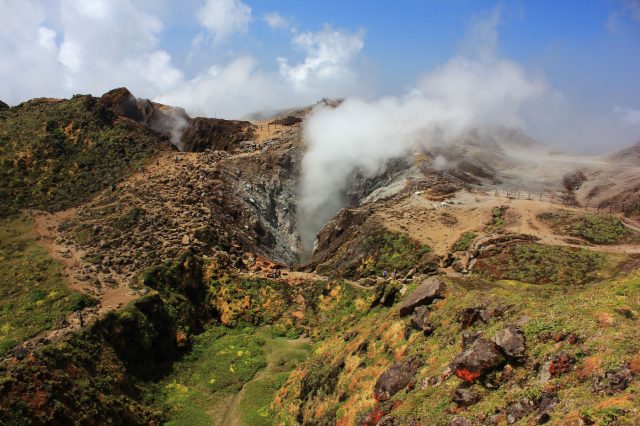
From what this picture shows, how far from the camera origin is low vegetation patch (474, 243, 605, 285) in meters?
35.2

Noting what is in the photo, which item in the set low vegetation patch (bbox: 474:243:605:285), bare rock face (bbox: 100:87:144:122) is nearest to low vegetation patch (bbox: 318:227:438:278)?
low vegetation patch (bbox: 474:243:605:285)

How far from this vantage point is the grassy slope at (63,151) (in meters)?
48.1

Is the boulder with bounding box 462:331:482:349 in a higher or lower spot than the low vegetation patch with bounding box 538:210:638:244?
lower

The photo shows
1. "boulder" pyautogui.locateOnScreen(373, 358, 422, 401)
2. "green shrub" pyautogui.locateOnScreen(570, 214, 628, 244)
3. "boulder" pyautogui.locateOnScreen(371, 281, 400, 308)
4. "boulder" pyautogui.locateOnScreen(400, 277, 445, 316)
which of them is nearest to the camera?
"boulder" pyautogui.locateOnScreen(373, 358, 422, 401)

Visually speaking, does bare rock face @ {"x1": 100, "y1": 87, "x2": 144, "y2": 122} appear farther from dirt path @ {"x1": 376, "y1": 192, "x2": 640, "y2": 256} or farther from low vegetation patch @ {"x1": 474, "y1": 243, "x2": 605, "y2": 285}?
low vegetation patch @ {"x1": 474, "y1": 243, "x2": 605, "y2": 285}

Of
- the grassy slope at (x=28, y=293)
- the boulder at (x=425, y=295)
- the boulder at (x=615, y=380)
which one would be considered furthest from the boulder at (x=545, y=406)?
the grassy slope at (x=28, y=293)

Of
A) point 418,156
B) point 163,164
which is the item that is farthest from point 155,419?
point 418,156

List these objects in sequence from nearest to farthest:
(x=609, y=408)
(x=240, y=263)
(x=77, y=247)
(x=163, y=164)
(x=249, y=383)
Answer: (x=609, y=408)
(x=249, y=383)
(x=77, y=247)
(x=240, y=263)
(x=163, y=164)

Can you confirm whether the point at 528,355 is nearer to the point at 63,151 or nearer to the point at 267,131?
the point at 63,151

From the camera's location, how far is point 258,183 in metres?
59.7

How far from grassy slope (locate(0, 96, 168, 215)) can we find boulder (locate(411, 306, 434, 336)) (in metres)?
39.3

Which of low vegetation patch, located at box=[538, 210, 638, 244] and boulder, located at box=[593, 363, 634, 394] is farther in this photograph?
low vegetation patch, located at box=[538, 210, 638, 244]

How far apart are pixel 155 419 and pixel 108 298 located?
10.2 metres

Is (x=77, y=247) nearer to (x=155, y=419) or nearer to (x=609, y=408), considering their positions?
(x=155, y=419)
